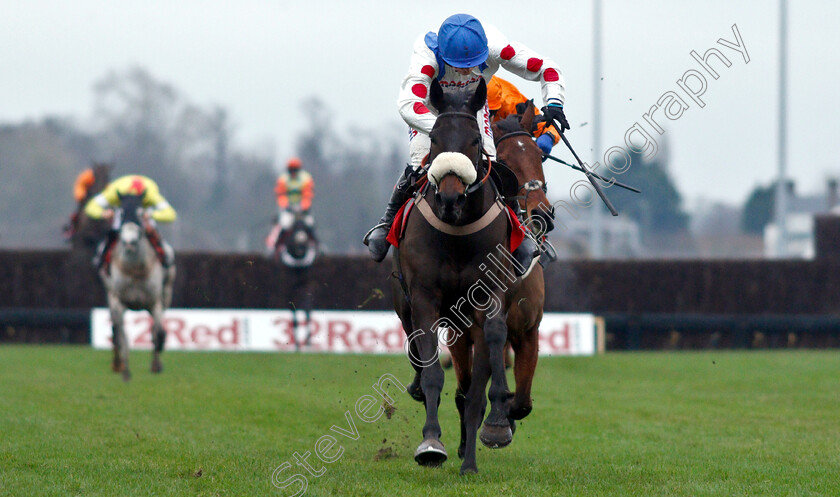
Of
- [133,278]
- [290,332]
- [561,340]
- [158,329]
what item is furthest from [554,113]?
[290,332]

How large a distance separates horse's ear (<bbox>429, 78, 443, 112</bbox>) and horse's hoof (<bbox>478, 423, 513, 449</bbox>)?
6.19 ft

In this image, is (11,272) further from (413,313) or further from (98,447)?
(413,313)

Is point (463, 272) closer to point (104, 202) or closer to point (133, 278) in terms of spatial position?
point (133, 278)

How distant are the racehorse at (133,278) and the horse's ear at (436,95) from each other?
24.9 ft

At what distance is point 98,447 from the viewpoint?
7.32m

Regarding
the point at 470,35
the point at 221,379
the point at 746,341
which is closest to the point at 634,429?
the point at 470,35

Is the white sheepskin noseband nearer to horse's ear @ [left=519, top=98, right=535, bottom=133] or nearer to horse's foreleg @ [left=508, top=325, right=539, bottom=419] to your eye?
horse's foreleg @ [left=508, top=325, right=539, bottom=419]

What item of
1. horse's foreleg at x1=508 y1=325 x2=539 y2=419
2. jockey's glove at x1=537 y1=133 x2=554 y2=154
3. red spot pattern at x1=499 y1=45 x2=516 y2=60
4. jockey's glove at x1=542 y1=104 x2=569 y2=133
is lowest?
horse's foreleg at x1=508 y1=325 x2=539 y2=419

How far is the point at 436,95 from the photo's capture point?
5.98 m

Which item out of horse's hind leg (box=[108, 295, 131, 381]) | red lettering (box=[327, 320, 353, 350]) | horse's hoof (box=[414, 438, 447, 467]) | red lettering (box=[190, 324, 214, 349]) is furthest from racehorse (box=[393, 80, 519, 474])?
red lettering (box=[190, 324, 214, 349])

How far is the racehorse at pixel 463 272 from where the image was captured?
5918 mm

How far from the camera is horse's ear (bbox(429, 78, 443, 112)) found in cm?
595

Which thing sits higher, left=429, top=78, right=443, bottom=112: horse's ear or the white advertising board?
left=429, top=78, right=443, bottom=112: horse's ear

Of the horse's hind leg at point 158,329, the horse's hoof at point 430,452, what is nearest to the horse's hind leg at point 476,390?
the horse's hoof at point 430,452
